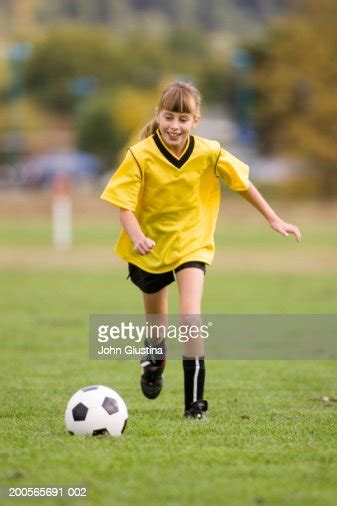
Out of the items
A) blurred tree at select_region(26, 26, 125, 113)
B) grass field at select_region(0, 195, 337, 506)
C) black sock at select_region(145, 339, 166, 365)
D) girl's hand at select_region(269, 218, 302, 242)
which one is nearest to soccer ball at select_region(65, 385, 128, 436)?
grass field at select_region(0, 195, 337, 506)

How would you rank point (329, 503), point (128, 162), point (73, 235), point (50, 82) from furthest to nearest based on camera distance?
point (50, 82), point (73, 235), point (128, 162), point (329, 503)

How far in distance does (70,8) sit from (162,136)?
99.3m

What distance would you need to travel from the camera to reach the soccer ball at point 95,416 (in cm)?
584

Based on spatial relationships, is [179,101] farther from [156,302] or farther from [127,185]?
[156,302]

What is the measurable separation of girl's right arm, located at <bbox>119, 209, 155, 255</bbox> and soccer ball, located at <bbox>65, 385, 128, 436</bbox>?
0.89 meters

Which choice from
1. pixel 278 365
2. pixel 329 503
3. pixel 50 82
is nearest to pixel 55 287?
pixel 278 365

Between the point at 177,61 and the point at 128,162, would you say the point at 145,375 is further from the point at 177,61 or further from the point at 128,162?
the point at 177,61

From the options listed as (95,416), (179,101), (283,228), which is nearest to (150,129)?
(179,101)

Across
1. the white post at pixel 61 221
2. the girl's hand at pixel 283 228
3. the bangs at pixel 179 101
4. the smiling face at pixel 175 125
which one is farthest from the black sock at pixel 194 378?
the white post at pixel 61 221

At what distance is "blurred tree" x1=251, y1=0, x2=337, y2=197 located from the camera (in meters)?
45.2

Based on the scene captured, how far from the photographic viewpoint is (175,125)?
6.55m

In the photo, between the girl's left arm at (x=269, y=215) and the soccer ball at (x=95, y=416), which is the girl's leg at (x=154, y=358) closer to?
the girl's left arm at (x=269, y=215)

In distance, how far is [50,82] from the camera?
72000 millimetres

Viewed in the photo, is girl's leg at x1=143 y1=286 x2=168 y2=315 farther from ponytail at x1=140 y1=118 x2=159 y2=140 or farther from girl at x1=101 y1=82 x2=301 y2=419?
ponytail at x1=140 y1=118 x2=159 y2=140
